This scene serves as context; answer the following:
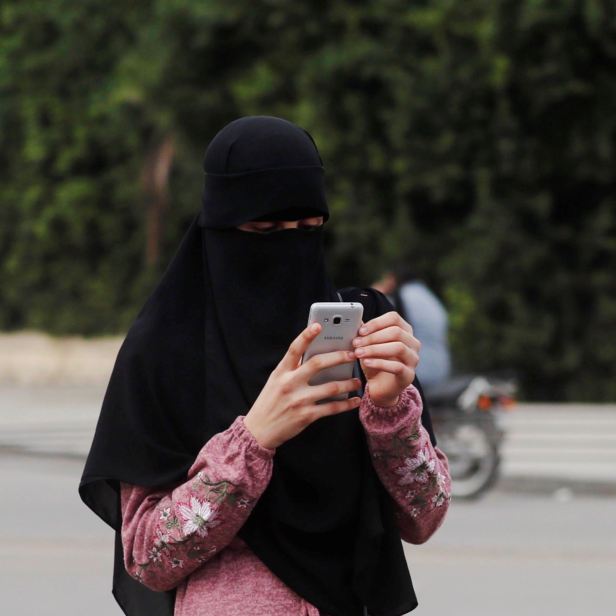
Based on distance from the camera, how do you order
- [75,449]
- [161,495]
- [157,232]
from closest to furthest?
1. [161,495]
2. [75,449]
3. [157,232]

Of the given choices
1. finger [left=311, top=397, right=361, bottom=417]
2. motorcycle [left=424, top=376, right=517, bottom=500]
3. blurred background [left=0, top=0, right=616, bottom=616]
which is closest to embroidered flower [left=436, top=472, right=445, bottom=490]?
finger [left=311, top=397, right=361, bottom=417]

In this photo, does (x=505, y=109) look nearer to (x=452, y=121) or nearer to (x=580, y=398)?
(x=452, y=121)

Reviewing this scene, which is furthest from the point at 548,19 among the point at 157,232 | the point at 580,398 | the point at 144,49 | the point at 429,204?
the point at 157,232

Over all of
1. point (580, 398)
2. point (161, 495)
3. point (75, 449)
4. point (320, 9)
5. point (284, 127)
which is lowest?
point (580, 398)

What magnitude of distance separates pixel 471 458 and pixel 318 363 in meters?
7.82

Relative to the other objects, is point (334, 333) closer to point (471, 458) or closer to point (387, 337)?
point (387, 337)

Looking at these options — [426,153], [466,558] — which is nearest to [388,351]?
[466,558]

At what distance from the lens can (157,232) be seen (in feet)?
62.8

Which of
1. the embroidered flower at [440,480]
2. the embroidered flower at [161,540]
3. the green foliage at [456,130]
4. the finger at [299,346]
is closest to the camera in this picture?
the finger at [299,346]

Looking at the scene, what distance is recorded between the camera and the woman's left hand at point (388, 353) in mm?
1793

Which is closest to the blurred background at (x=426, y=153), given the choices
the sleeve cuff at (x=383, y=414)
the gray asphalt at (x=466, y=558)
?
the gray asphalt at (x=466, y=558)

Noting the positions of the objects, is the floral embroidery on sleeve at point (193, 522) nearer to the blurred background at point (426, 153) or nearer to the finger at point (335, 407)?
the finger at point (335, 407)

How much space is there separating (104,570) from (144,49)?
1103cm

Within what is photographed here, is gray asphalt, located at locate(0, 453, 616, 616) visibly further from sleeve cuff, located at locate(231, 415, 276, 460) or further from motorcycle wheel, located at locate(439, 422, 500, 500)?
sleeve cuff, located at locate(231, 415, 276, 460)
